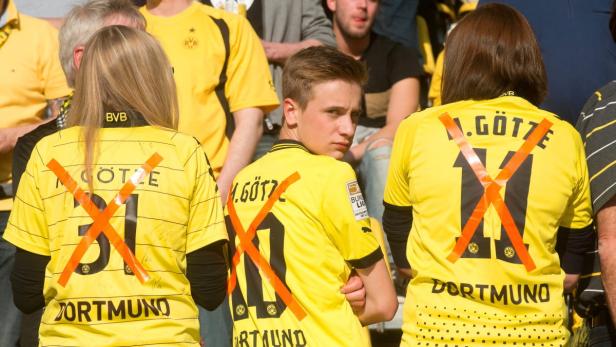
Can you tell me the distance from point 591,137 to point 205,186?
5.41 ft

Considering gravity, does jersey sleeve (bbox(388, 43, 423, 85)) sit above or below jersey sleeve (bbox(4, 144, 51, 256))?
below

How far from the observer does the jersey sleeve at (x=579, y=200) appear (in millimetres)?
4336

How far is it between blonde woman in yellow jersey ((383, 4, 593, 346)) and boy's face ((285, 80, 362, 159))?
26 cm

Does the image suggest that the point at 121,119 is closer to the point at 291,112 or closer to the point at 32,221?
the point at 32,221

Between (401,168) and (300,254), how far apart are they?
0.56 meters

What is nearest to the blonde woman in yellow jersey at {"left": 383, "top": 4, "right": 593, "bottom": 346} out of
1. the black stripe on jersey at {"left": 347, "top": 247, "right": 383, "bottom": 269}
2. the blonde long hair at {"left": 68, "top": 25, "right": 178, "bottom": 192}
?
the black stripe on jersey at {"left": 347, "top": 247, "right": 383, "bottom": 269}

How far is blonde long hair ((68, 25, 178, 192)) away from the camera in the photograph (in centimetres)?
410

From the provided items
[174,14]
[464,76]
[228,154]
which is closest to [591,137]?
[464,76]

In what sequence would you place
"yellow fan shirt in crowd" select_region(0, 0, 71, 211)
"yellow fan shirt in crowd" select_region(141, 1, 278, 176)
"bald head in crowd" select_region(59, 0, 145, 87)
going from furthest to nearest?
"yellow fan shirt in crowd" select_region(0, 0, 71, 211)
"yellow fan shirt in crowd" select_region(141, 1, 278, 176)
"bald head in crowd" select_region(59, 0, 145, 87)

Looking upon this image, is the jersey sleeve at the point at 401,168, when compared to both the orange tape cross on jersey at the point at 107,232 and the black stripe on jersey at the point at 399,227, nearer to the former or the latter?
the black stripe on jersey at the point at 399,227

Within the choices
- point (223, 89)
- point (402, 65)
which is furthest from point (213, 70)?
point (402, 65)

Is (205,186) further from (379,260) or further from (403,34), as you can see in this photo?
(403,34)

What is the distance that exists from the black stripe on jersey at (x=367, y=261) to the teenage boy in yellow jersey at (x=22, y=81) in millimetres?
2564

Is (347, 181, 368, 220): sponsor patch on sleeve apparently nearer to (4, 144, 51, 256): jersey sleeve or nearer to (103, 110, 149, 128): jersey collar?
(103, 110, 149, 128): jersey collar
